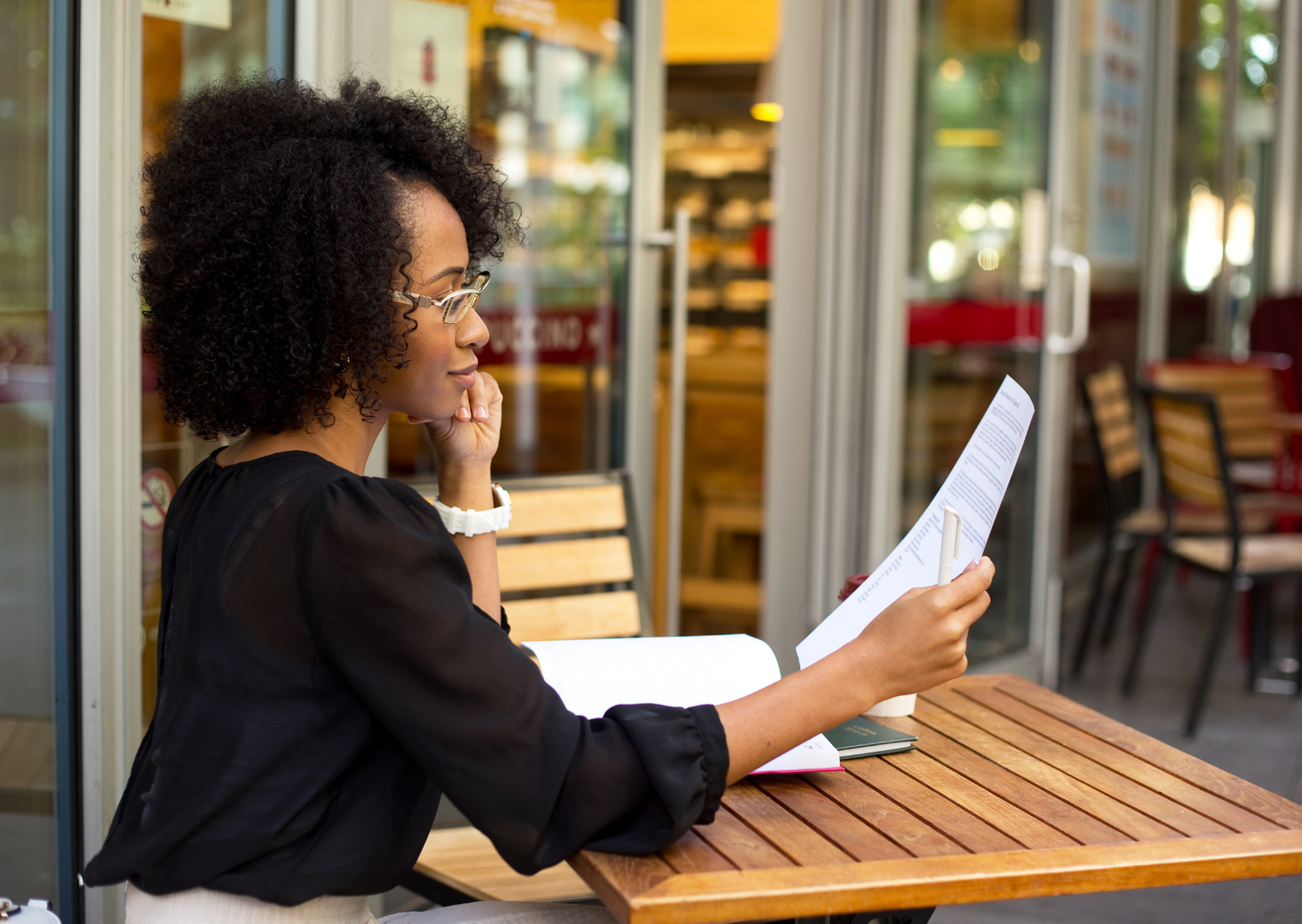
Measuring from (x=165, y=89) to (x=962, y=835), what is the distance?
154cm

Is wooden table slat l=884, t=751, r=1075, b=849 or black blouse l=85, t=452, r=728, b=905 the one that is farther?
wooden table slat l=884, t=751, r=1075, b=849

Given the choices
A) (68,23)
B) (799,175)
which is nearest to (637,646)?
(68,23)

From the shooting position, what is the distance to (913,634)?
114 centimetres

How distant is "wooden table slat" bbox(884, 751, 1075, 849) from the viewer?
1167 millimetres

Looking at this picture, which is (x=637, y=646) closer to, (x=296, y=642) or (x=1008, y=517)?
(x=296, y=642)

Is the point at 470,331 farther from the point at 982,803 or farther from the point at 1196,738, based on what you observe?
the point at 1196,738

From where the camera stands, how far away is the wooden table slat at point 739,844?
3.62ft

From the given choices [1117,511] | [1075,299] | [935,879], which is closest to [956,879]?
[935,879]

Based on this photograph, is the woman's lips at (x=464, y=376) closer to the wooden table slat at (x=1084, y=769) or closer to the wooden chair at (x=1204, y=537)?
the wooden table slat at (x=1084, y=769)

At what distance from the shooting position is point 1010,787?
4.31ft

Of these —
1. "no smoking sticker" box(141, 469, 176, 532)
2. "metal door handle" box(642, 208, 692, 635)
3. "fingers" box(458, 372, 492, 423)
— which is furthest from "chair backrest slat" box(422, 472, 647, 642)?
"metal door handle" box(642, 208, 692, 635)

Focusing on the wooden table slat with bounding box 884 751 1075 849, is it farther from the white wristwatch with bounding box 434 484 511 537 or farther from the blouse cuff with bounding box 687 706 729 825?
the white wristwatch with bounding box 434 484 511 537

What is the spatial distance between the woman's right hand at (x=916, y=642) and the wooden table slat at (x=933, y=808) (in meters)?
0.14

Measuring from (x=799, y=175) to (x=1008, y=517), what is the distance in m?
1.27
